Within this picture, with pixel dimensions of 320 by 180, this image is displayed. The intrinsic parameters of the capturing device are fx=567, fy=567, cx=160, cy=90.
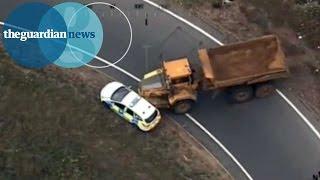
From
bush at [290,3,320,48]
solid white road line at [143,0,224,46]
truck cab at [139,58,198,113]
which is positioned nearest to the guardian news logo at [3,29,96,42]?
solid white road line at [143,0,224,46]

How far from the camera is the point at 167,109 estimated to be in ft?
106

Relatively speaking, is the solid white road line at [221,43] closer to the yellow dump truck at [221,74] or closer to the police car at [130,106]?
the yellow dump truck at [221,74]

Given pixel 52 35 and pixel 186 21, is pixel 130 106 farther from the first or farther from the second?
pixel 52 35

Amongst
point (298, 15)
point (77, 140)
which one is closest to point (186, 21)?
point (298, 15)

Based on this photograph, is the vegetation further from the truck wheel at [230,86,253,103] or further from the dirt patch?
the dirt patch

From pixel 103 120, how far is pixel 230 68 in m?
7.63

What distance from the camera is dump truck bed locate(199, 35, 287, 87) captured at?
30812 millimetres

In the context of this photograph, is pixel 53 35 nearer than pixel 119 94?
No

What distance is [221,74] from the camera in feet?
102

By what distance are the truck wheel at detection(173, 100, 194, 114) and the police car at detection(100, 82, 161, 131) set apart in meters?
1.07

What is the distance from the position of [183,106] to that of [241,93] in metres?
3.34

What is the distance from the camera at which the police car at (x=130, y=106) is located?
30891 millimetres

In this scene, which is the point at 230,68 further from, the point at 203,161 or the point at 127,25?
the point at 127,25

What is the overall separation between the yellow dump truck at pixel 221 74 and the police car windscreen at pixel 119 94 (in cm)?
85
